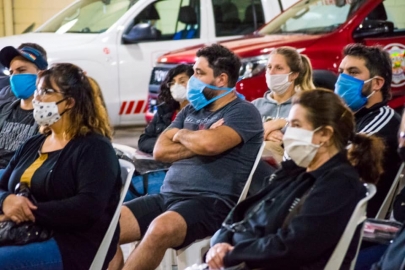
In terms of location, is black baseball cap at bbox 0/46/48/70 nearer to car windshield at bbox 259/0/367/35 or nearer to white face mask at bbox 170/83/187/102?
white face mask at bbox 170/83/187/102

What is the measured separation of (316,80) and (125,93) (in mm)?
2827

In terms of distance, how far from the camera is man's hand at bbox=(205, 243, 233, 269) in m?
3.41

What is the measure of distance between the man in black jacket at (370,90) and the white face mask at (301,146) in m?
0.93

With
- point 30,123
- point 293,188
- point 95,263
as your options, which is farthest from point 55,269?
point 30,123

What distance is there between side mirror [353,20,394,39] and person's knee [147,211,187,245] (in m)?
4.04

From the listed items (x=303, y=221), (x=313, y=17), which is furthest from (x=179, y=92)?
(x=303, y=221)

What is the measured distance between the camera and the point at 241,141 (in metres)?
4.61

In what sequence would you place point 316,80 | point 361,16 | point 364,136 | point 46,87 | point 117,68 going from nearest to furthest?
point 364,136
point 46,87
point 316,80
point 361,16
point 117,68

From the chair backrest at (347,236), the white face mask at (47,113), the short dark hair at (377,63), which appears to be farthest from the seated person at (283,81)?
the chair backrest at (347,236)

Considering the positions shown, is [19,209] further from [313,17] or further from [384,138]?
[313,17]

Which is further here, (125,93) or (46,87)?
(125,93)

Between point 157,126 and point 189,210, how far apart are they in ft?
5.48

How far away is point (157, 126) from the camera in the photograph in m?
6.05

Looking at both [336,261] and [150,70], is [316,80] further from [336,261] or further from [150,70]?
[336,261]
